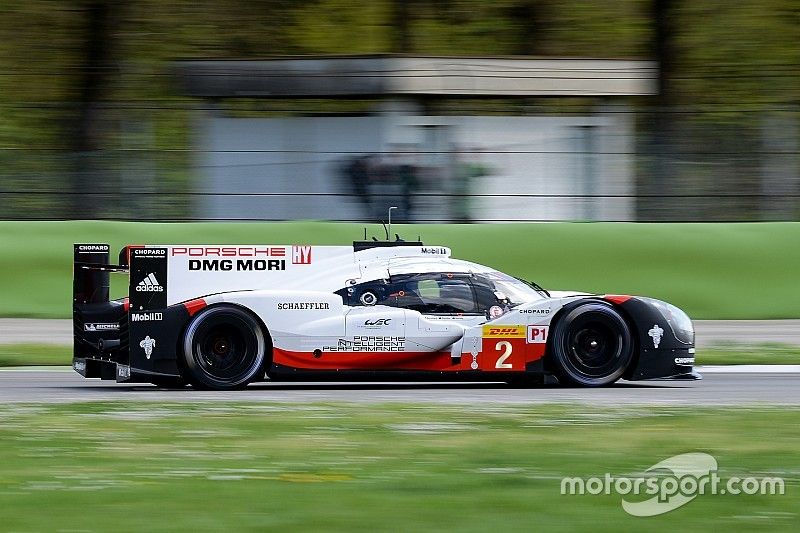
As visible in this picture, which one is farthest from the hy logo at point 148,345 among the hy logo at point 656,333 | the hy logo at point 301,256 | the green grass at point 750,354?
the green grass at point 750,354

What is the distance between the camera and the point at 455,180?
16641mm

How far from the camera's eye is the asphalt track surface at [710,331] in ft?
48.7

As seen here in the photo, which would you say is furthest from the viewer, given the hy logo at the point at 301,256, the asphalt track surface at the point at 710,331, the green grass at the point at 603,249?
the green grass at the point at 603,249

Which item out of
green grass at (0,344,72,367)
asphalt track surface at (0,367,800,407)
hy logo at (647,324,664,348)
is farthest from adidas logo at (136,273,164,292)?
hy logo at (647,324,664,348)

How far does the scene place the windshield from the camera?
11047mm

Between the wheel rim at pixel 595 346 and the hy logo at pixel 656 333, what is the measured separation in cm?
25

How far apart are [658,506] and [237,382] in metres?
5.44

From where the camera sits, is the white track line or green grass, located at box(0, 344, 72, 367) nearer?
the white track line

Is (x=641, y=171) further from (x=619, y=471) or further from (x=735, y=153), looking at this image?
(x=619, y=471)

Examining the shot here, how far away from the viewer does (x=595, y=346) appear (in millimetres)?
11008

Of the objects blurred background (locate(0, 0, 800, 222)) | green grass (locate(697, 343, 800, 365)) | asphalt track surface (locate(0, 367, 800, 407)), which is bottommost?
asphalt track surface (locate(0, 367, 800, 407))

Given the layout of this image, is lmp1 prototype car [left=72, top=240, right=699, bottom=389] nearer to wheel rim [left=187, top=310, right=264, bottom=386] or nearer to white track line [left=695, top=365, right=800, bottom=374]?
wheel rim [left=187, top=310, right=264, bottom=386]

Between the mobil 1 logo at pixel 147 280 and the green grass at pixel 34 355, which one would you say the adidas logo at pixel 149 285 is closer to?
the mobil 1 logo at pixel 147 280

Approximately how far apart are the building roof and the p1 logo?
7451mm
